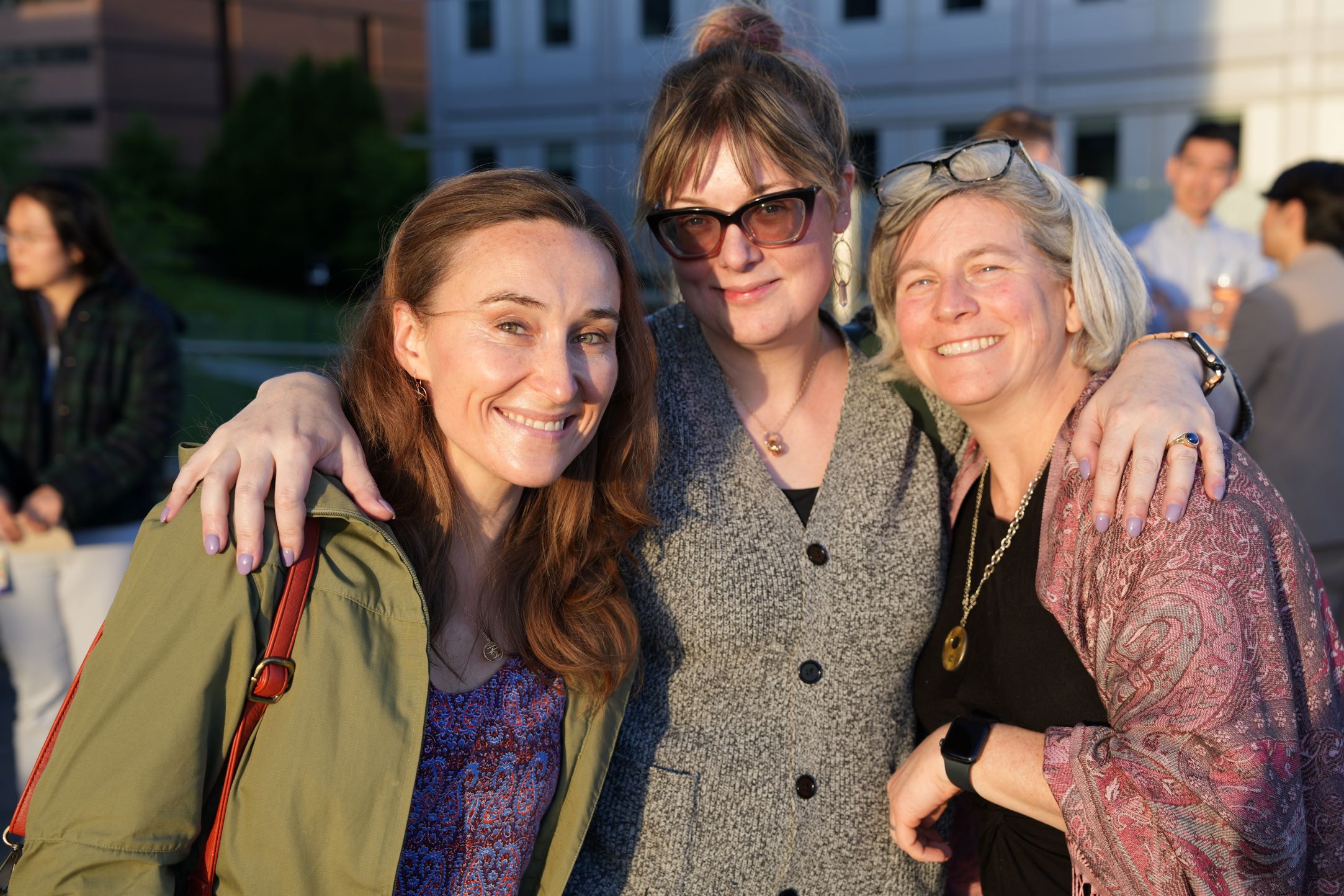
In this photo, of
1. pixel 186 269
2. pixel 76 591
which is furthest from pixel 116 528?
pixel 186 269

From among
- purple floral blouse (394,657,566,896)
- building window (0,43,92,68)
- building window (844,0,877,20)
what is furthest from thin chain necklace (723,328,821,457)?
building window (0,43,92,68)

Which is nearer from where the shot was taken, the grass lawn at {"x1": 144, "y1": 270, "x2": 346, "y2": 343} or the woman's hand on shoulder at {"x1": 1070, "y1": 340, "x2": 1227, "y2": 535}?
the woman's hand on shoulder at {"x1": 1070, "y1": 340, "x2": 1227, "y2": 535}

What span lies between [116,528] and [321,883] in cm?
322

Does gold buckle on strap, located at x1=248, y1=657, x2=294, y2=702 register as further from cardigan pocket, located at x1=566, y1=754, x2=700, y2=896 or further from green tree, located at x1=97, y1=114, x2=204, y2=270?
green tree, located at x1=97, y1=114, x2=204, y2=270

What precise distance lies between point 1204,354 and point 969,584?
2.25ft

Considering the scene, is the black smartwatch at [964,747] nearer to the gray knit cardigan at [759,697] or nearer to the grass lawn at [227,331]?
the gray knit cardigan at [759,697]

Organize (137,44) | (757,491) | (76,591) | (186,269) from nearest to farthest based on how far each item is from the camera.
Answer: (757,491) < (76,591) < (186,269) < (137,44)

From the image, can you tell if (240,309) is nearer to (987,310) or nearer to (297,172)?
(297,172)

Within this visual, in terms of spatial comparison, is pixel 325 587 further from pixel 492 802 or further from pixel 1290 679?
pixel 1290 679

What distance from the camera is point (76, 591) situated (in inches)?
174

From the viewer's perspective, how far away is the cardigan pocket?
7.50ft

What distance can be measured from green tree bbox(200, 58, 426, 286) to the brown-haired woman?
34.6m

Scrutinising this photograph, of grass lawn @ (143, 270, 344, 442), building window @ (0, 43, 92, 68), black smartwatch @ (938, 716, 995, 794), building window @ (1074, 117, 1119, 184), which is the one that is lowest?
grass lawn @ (143, 270, 344, 442)

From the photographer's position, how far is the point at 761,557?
238 centimetres
